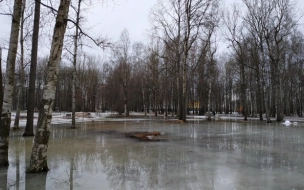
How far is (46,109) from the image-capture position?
672 centimetres

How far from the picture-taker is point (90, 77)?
59.2 m

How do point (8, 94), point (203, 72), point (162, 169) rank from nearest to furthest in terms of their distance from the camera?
point (162, 169) < point (8, 94) < point (203, 72)

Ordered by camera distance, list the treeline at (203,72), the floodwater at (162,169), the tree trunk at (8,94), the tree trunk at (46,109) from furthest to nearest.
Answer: the treeline at (203,72) → the tree trunk at (8,94) → the tree trunk at (46,109) → the floodwater at (162,169)

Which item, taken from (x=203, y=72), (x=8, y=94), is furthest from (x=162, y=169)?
(x=203, y=72)

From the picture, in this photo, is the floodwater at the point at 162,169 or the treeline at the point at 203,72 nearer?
the floodwater at the point at 162,169

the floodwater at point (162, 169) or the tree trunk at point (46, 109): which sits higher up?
the tree trunk at point (46, 109)

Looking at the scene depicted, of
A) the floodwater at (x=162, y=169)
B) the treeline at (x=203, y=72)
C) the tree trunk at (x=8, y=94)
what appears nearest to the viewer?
the floodwater at (x=162, y=169)

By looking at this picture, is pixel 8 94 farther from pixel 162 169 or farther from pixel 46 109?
pixel 162 169

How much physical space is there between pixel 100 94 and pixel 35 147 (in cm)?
5760

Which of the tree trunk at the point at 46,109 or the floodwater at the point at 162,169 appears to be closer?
the floodwater at the point at 162,169

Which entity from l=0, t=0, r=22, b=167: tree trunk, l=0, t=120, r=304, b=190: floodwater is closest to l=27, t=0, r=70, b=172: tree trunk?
l=0, t=120, r=304, b=190: floodwater

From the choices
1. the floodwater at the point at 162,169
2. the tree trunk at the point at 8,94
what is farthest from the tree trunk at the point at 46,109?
the tree trunk at the point at 8,94

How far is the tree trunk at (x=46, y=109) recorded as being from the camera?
672 cm

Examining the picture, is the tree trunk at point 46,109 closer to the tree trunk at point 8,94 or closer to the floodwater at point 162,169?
the floodwater at point 162,169
